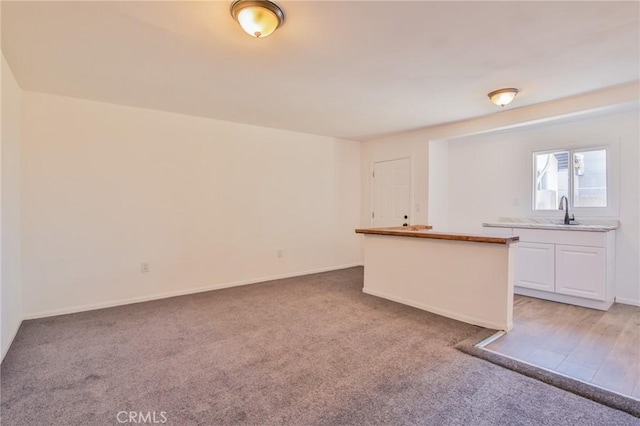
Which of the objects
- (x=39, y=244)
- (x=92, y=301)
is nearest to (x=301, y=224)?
(x=92, y=301)

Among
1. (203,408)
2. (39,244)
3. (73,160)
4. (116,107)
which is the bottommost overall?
(203,408)

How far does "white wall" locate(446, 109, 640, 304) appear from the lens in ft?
12.4

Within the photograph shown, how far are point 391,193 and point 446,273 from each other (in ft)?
8.54

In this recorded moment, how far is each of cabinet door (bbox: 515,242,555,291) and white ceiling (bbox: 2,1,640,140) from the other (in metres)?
1.79

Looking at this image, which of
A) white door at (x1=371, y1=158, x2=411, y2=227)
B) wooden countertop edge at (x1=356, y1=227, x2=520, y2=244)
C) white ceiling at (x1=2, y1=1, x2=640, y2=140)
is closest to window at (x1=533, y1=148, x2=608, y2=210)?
white ceiling at (x1=2, y1=1, x2=640, y2=140)

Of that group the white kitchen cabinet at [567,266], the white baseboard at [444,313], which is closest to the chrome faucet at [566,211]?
the white kitchen cabinet at [567,266]

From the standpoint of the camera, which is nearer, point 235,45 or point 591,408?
point 591,408

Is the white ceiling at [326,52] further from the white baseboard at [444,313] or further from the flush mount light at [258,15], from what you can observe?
the white baseboard at [444,313]

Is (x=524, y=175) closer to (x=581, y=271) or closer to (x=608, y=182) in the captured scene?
(x=608, y=182)

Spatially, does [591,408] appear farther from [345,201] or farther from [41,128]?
[41,128]

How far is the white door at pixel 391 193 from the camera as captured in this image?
18.2ft

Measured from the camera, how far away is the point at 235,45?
243 centimetres

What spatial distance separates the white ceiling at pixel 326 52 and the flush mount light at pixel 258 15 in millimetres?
90

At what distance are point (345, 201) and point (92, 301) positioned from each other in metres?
4.13
